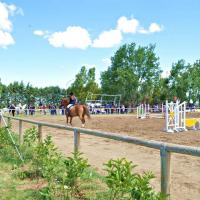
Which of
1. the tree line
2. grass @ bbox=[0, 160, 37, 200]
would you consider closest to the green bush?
grass @ bbox=[0, 160, 37, 200]

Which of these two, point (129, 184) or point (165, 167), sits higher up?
point (165, 167)

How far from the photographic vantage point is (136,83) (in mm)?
86562

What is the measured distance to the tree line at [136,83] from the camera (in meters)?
86.2

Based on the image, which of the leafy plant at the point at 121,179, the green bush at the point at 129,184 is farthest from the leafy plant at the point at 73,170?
the leafy plant at the point at 121,179

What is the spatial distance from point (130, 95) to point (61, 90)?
20.1m

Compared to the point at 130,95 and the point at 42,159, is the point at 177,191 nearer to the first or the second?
the point at 42,159

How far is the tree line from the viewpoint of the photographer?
8619cm

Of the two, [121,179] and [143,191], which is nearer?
[143,191]

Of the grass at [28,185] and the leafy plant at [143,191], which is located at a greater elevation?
the leafy plant at [143,191]

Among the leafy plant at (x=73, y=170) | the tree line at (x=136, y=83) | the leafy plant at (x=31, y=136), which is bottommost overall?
the leafy plant at (x=73, y=170)

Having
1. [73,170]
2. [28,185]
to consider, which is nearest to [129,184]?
[73,170]

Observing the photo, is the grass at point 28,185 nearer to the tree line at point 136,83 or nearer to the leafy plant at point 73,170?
the leafy plant at point 73,170

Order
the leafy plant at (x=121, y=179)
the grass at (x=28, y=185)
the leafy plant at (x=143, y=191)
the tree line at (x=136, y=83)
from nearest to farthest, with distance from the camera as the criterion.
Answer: the leafy plant at (x=143, y=191) < the leafy plant at (x=121, y=179) < the grass at (x=28, y=185) < the tree line at (x=136, y=83)

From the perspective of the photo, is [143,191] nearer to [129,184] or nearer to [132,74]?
[129,184]
